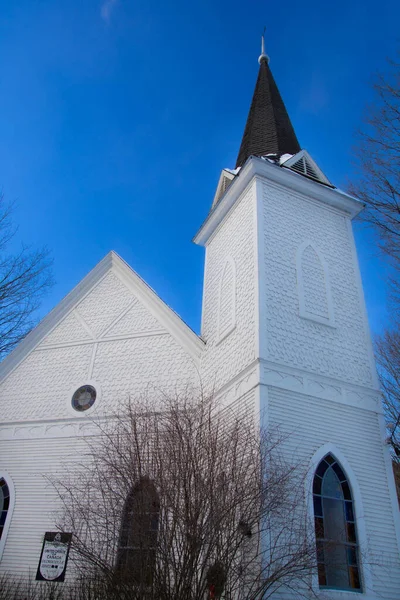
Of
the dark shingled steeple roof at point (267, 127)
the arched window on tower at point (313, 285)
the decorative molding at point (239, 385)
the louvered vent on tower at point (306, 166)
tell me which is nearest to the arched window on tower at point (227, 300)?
the decorative molding at point (239, 385)

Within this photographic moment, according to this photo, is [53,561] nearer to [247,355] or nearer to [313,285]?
[247,355]

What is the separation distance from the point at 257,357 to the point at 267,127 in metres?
10.2

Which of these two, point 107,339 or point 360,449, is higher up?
point 107,339

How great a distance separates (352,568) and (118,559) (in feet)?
13.5

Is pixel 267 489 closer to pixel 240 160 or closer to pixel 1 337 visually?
pixel 1 337

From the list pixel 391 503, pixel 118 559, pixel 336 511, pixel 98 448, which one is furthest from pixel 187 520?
pixel 98 448

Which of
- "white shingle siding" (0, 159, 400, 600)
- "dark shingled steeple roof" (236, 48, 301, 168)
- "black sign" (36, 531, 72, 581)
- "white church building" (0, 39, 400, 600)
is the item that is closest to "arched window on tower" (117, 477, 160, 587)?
"white shingle siding" (0, 159, 400, 600)

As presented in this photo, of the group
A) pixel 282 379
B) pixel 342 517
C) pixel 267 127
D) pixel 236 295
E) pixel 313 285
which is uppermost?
pixel 267 127

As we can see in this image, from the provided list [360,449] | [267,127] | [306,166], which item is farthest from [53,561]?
[267,127]

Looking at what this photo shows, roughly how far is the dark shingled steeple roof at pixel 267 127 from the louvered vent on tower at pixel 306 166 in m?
0.79

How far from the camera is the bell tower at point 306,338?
902 cm

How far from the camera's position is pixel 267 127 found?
1700 cm

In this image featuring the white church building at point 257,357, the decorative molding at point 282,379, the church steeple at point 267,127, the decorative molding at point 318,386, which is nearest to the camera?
the white church building at point 257,357

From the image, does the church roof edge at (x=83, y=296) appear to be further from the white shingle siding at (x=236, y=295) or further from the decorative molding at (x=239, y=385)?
the decorative molding at (x=239, y=385)
